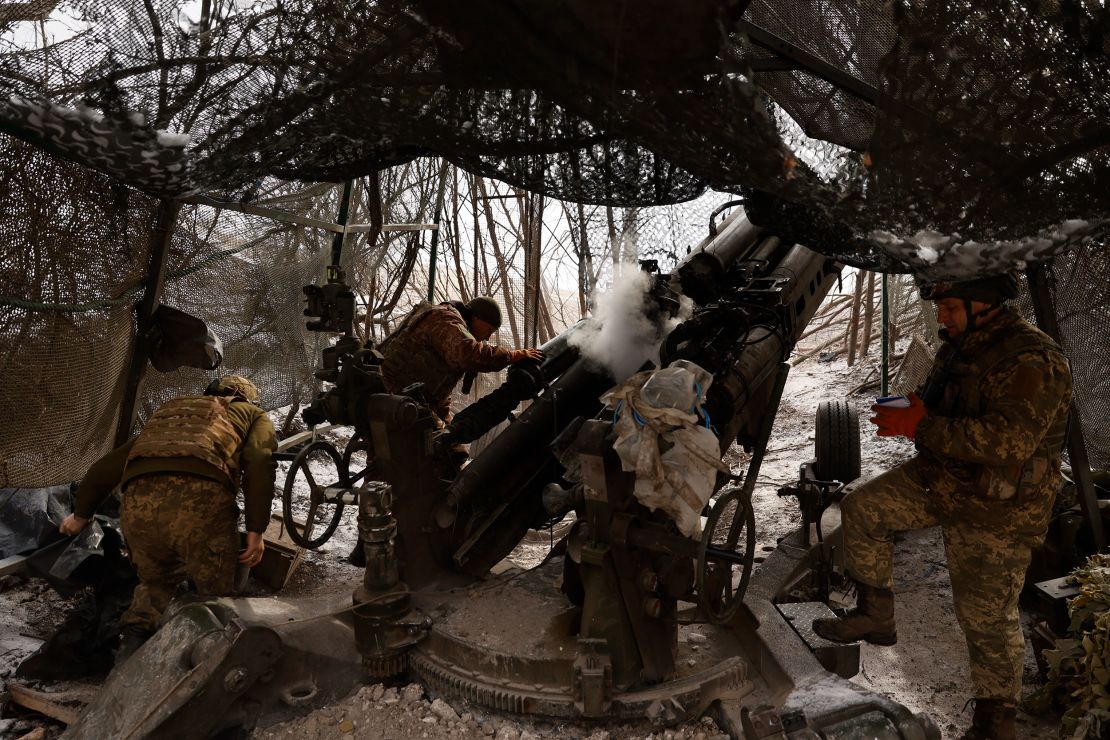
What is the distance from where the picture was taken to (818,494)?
168 inches

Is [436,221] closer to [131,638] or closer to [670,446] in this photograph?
[131,638]

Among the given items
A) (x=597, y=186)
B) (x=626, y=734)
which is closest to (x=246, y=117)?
(x=597, y=186)

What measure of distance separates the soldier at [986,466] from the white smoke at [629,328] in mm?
1308

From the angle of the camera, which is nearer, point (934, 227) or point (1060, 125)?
point (1060, 125)

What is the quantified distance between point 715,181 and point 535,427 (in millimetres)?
1534

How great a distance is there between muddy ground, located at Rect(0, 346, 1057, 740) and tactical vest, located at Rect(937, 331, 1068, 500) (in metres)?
1.19

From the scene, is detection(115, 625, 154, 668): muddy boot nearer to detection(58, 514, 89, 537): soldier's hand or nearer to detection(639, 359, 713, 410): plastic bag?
detection(58, 514, 89, 537): soldier's hand

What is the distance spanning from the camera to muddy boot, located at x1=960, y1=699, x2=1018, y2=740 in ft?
9.91

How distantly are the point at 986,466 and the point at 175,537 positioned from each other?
137 inches

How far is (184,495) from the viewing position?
3.38 meters

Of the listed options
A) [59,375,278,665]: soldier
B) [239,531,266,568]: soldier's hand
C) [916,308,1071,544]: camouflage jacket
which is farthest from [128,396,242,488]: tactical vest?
[916,308,1071,544]: camouflage jacket

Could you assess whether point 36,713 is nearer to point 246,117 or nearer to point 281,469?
point 246,117

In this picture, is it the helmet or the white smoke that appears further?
the white smoke

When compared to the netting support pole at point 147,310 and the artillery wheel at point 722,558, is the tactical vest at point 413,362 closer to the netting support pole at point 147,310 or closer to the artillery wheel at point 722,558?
the netting support pole at point 147,310
